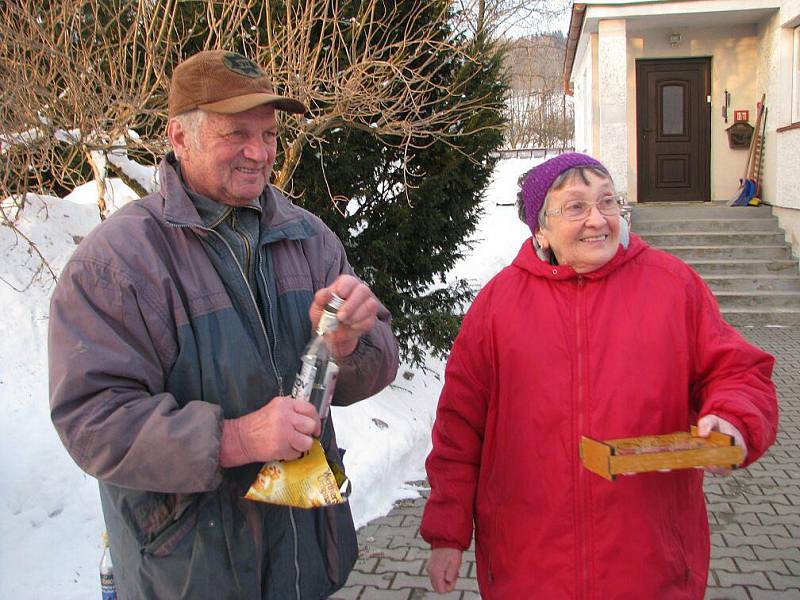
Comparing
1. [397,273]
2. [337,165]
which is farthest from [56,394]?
[397,273]

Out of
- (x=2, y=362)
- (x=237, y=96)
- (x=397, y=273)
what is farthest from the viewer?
(x=397, y=273)

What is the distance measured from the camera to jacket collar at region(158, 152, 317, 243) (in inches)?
71.8

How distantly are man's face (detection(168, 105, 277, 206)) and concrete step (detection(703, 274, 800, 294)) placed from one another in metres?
9.60

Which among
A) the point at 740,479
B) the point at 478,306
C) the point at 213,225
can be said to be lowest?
the point at 740,479

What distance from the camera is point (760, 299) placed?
10062mm

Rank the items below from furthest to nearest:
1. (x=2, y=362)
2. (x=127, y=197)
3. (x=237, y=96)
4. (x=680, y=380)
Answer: (x=127, y=197) → (x=2, y=362) → (x=680, y=380) → (x=237, y=96)

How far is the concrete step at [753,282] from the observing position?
10289 mm

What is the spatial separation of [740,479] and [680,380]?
369cm

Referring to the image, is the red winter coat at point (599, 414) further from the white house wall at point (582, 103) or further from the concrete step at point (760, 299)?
the white house wall at point (582, 103)

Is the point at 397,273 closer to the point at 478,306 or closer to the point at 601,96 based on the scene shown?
the point at 478,306

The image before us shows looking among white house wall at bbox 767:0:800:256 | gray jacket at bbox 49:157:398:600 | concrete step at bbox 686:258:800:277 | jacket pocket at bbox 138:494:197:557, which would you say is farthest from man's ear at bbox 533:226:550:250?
white house wall at bbox 767:0:800:256

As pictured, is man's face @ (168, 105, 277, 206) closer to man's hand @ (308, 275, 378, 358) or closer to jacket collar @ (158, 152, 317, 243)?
jacket collar @ (158, 152, 317, 243)

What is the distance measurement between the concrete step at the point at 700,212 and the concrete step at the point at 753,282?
1559 millimetres

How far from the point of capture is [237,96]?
1831mm
